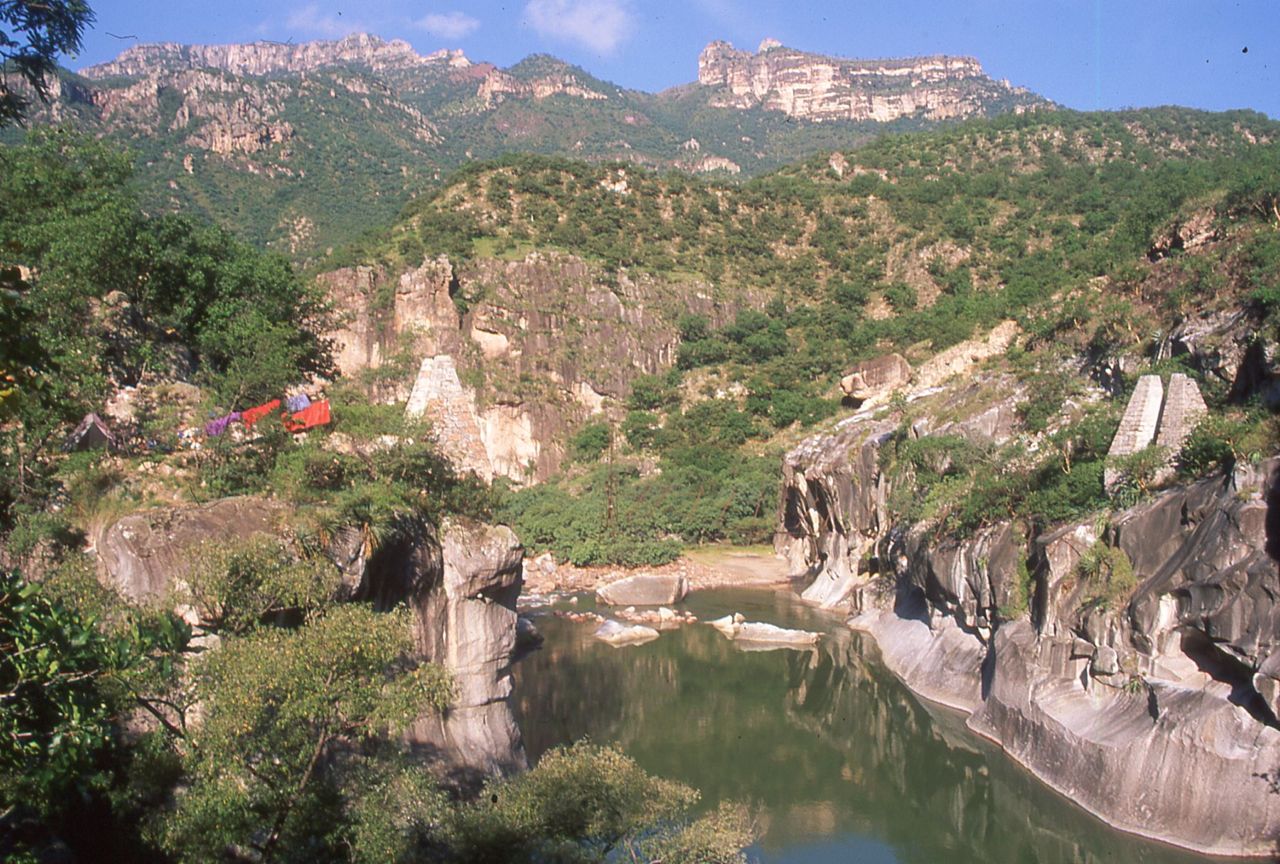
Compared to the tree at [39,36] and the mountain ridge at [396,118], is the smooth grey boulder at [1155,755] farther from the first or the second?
the mountain ridge at [396,118]

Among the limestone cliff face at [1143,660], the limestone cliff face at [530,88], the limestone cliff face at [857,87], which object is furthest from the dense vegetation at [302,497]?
the limestone cliff face at [530,88]

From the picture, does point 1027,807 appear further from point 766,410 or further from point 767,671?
point 766,410

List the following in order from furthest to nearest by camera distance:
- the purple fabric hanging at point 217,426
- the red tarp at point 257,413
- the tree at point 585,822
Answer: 1. the red tarp at point 257,413
2. the purple fabric hanging at point 217,426
3. the tree at point 585,822

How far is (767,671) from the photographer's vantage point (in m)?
26.9

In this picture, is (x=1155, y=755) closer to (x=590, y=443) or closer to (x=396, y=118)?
(x=590, y=443)

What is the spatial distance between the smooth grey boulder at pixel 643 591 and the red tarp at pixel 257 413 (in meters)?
21.9

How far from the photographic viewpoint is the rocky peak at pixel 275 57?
520 feet

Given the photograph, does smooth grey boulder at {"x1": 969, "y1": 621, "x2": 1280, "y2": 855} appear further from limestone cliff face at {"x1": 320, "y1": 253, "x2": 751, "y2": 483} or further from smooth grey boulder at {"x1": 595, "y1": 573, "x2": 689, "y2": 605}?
limestone cliff face at {"x1": 320, "y1": 253, "x2": 751, "y2": 483}

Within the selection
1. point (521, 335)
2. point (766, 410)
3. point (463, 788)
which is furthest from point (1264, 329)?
point (521, 335)

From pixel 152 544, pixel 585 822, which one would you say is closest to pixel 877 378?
pixel 585 822

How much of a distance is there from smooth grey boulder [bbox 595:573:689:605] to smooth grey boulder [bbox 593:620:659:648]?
4675mm

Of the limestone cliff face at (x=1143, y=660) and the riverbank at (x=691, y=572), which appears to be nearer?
the limestone cliff face at (x=1143, y=660)

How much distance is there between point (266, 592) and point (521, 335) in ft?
173

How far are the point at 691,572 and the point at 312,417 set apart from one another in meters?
27.2
